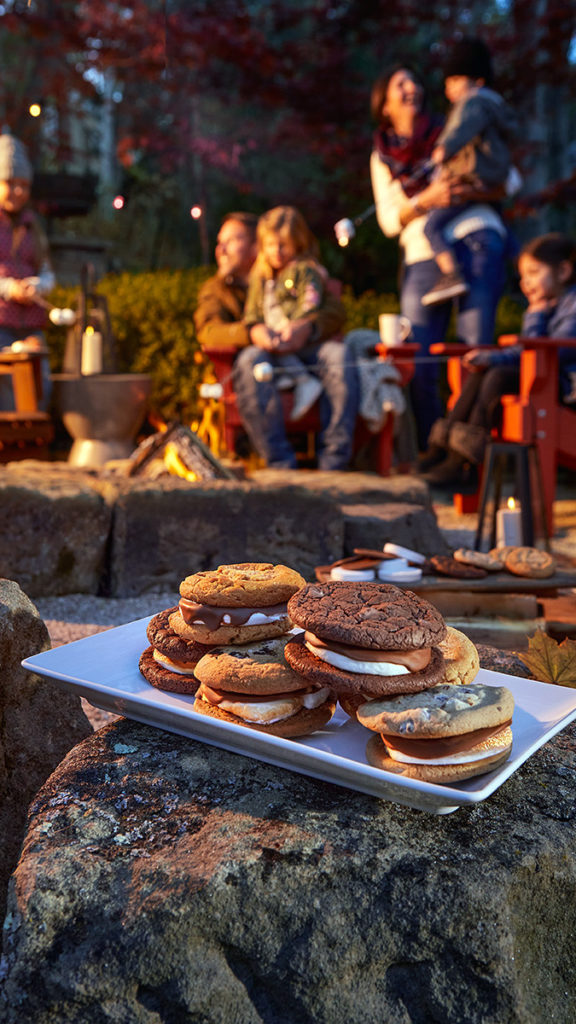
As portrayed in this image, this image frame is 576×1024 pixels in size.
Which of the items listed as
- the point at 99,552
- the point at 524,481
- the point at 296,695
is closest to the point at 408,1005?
the point at 296,695

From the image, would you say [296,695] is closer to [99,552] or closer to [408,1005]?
[408,1005]

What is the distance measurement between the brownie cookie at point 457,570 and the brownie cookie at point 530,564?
0.10 meters

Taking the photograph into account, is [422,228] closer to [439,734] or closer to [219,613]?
[219,613]

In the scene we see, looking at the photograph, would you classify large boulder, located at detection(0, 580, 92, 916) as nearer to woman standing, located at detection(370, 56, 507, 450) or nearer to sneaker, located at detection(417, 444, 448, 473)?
sneaker, located at detection(417, 444, 448, 473)

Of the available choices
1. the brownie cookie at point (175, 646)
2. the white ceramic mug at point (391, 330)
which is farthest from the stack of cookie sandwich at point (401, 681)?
the white ceramic mug at point (391, 330)

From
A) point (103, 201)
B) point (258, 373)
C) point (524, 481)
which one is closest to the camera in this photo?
point (524, 481)

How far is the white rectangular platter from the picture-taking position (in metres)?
0.83

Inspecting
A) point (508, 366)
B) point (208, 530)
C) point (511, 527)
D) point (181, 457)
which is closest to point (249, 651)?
point (208, 530)

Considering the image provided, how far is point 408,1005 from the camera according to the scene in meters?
0.81

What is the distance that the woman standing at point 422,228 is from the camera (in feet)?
16.9

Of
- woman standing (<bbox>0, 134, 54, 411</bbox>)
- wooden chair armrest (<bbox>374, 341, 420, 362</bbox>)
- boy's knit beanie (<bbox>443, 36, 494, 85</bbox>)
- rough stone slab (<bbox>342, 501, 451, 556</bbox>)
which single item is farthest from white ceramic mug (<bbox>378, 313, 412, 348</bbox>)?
woman standing (<bbox>0, 134, 54, 411</bbox>)

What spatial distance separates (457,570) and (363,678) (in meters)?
1.58

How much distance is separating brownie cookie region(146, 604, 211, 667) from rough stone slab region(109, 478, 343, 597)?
2.01 meters

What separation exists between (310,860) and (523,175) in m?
8.17
